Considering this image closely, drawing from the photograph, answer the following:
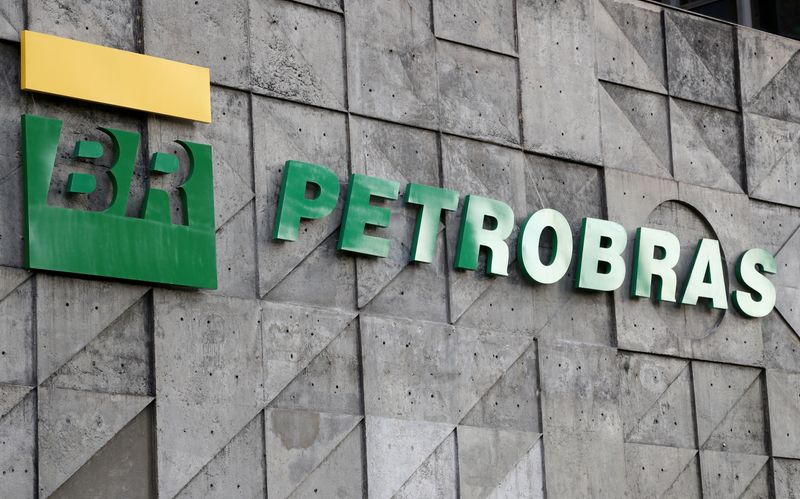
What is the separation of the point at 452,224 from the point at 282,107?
2.19m

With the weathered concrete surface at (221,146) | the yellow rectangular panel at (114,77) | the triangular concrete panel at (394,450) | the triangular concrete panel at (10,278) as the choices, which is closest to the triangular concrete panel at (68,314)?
the triangular concrete panel at (10,278)

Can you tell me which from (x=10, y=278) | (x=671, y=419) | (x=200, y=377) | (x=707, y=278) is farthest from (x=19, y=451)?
(x=707, y=278)

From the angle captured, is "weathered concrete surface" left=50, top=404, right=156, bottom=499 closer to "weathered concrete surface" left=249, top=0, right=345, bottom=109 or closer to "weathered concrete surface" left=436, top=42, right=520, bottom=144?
"weathered concrete surface" left=249, top=0, right=345, bottom=109

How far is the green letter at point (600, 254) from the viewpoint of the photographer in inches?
698

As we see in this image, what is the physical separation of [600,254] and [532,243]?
3.00ft

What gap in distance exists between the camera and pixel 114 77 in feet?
48.4

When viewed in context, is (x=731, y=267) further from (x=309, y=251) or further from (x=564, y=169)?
(x=309, y=251)

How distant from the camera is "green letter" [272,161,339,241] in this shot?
1559 cm

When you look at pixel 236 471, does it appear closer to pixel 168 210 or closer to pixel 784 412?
pixel 168 210

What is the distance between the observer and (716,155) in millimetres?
19422

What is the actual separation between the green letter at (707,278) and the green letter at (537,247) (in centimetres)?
167

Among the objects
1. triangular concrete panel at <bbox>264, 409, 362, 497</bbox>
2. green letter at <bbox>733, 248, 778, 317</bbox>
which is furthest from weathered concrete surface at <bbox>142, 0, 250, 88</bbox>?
green letter at <bbox>733, 248, 778, 317</bbox>

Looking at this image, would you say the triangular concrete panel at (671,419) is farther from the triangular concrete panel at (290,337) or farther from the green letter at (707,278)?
the triangular concrete panel at (290,337)

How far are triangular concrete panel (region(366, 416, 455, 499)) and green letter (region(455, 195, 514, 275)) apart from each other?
5.84ft
